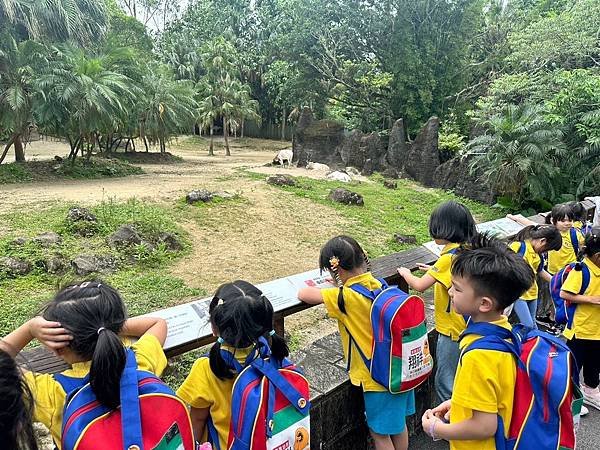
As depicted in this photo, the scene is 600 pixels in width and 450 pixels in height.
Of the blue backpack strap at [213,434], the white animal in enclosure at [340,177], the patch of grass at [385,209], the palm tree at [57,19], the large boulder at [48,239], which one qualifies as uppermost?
the palm tree at [57,19]

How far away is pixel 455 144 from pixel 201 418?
52.9 ft

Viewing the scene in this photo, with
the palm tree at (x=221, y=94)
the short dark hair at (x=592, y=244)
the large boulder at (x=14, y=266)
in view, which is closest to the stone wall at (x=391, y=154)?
the palm tree at (x=221, y=94)

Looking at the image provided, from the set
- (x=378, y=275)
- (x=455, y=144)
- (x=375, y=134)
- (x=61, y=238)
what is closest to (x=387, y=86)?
(x=375, y=134)

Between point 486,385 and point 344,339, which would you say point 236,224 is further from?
point 486,385

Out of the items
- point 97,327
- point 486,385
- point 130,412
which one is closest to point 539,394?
point 486,385

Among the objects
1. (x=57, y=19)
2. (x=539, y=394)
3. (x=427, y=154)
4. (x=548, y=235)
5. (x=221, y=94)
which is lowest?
(x=427, y=154)

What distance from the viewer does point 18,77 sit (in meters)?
12.8

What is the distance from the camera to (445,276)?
2.04 m

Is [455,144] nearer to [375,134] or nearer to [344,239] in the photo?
[375,134]

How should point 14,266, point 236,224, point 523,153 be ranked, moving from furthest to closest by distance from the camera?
point 523,153 → point 236,224 → point 14,266

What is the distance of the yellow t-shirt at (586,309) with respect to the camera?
240cm

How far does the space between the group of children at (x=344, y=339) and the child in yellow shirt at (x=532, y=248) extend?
2.52 ft

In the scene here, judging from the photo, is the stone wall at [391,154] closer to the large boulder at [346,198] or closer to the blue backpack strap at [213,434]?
the large boulder at [346,198]

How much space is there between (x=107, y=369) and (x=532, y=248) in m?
2.48
